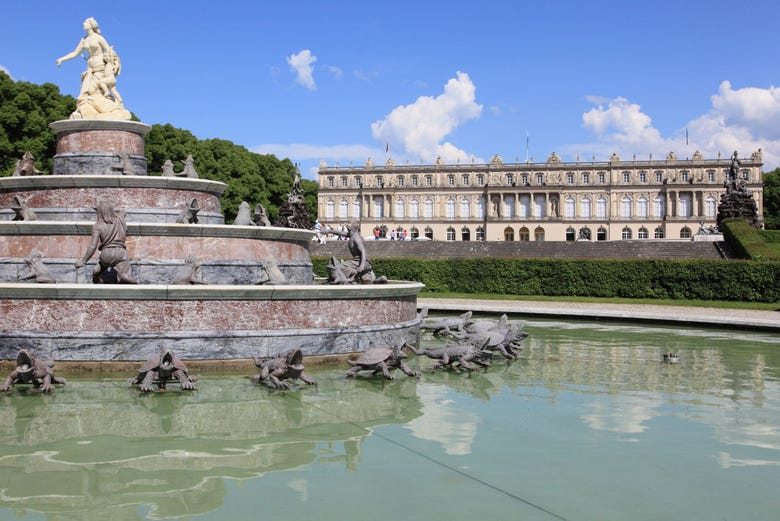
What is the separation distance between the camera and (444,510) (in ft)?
15.9

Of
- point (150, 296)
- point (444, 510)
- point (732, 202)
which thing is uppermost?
point (732, 202)

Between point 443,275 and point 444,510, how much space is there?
22489mm

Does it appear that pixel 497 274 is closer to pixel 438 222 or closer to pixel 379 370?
pixel 379 370

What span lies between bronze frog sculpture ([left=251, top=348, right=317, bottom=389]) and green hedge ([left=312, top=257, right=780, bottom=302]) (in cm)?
1833

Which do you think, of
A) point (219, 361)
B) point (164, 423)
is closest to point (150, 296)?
point (219, 361)

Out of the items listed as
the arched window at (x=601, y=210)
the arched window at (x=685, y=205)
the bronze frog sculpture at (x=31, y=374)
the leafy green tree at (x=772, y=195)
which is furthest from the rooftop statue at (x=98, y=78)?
the arched window at (x=685, y=205)

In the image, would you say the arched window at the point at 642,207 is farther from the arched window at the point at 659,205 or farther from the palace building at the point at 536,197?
the arched window at the point at 659,205

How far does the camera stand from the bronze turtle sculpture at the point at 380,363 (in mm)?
9234

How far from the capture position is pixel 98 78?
1470 cm

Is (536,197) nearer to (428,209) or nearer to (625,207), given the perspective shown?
(625,207)

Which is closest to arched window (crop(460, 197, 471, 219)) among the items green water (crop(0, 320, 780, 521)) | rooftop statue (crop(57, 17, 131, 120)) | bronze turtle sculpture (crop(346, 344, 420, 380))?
rooftop statue (crop(57, 17, 131, 120))

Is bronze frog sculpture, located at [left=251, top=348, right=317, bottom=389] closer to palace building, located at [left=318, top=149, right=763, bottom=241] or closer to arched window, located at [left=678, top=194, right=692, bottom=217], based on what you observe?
palace building, located at [left=318, top=149, right=763, bottom=241]

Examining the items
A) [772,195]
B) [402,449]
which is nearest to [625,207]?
[772,195]

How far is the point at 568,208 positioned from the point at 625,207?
21.9 feet
